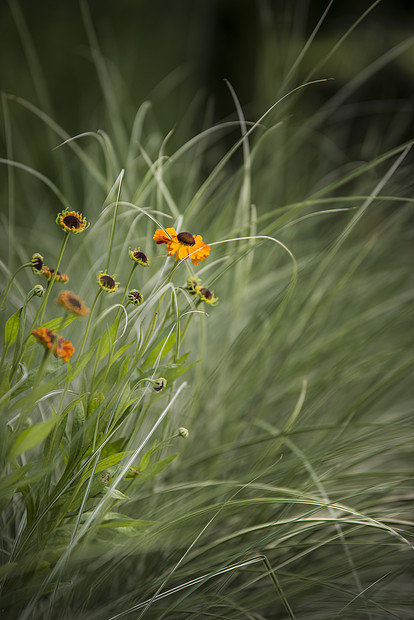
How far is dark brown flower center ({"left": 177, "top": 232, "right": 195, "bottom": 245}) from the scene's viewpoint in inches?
13.5

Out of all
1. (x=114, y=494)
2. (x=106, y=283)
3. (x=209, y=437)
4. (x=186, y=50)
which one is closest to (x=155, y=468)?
(x=114, y=494)

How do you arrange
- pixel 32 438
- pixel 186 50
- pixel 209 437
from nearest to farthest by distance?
pixel 32 438 < pixel 209 437 < pixel 186 50

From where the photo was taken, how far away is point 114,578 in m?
0.43

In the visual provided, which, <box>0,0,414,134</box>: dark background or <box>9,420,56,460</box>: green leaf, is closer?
<box>9,420,56,460</box>: green leaf

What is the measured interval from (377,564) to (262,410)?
7.9 inches

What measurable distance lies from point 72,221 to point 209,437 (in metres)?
0.34

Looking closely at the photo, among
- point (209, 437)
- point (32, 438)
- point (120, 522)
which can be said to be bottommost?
point (209, 437)

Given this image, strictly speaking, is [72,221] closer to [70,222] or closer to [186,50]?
[70,222]

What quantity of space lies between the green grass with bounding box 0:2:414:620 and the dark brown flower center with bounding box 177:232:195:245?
18 mm

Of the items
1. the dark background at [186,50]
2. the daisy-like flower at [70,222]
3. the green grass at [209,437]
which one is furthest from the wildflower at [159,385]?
the dark background at [186,50]

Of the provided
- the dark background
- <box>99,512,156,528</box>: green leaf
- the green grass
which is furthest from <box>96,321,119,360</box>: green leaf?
the dark background

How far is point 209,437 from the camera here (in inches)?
23.0

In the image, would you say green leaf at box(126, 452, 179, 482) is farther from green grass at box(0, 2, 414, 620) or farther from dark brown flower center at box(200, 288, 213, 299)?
dark brown flower center at box(200, 288, 213, 299)

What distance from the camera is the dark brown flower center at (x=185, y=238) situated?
0.34 m
